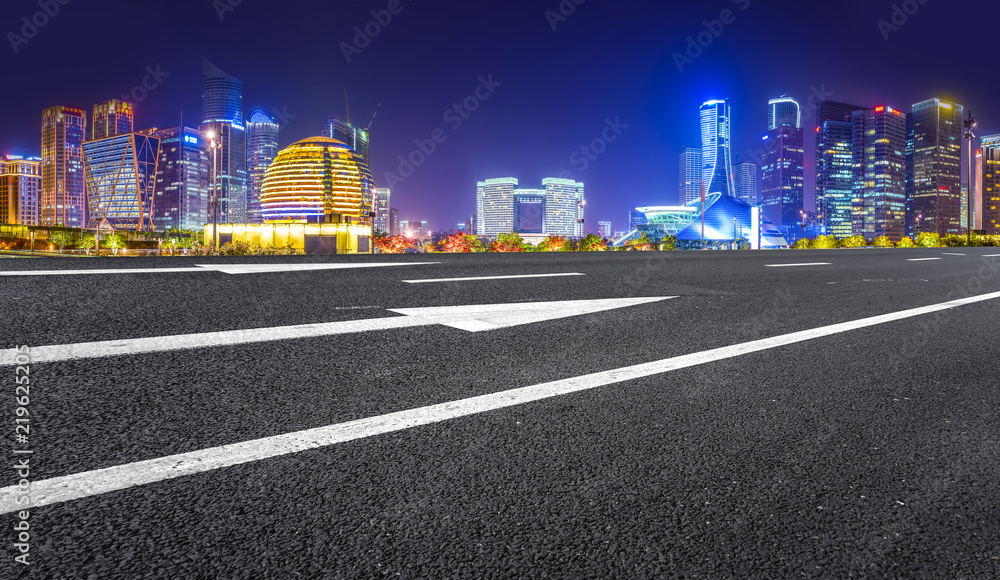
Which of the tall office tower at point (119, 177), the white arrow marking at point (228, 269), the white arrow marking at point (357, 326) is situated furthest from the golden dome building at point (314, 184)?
the white arrow marking at point (357, 326)

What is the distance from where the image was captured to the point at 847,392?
3.30 m

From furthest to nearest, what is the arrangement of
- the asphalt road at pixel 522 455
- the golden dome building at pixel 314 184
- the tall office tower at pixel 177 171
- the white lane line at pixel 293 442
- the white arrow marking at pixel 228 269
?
the tall office tower at pixel 177 171 → the golden dome building at pixel 314 184 → the white arrow marking at pixel 228 269 → the white lane line at pixel 293 442 → the asphalt road at pixel 522 455

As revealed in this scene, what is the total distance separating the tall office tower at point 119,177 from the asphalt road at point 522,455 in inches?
6556

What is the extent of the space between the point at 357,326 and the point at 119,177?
181352 mm

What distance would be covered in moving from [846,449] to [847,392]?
1033 millimetres

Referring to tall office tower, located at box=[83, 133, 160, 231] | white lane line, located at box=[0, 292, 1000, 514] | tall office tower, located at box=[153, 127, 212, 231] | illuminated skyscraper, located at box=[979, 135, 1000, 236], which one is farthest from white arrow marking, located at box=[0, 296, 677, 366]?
tall office tower, located at box=[153, 127, 212, 231]

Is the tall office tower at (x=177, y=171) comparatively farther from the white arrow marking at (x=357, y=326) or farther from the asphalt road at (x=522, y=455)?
the asphalt road at (x=522, y=455)

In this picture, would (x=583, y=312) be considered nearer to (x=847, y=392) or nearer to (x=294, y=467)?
(x=847, y=392)

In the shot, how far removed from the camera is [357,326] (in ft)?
16.1

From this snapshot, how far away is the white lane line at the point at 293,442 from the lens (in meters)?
1.91

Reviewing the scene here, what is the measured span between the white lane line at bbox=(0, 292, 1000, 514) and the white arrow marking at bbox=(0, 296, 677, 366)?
1710mm

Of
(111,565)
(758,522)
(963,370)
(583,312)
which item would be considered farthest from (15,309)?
(963,370)

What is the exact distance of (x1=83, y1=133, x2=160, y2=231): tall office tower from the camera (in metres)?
151

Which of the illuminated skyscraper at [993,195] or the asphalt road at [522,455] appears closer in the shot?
the asphalt road at [522,455]
